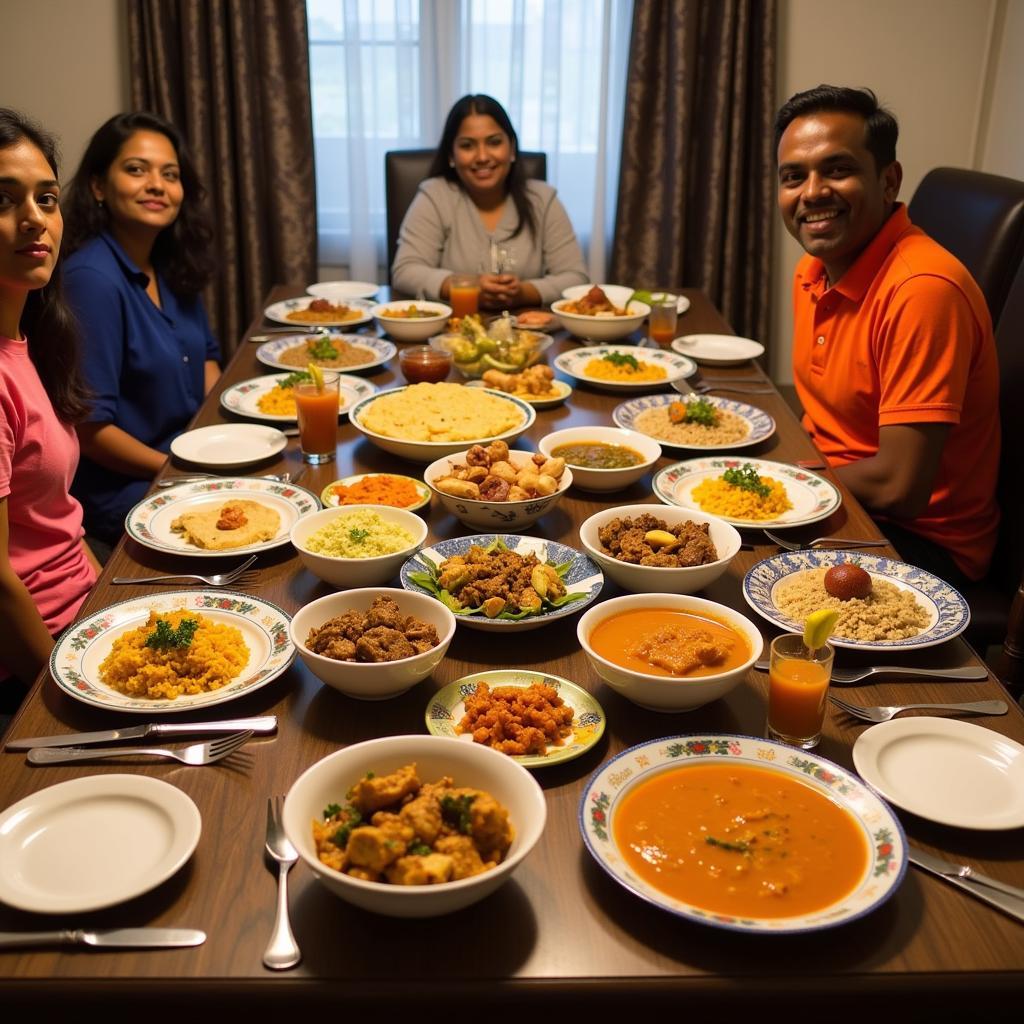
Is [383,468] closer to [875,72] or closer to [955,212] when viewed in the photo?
[955,212]

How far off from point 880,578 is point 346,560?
2.89 ft

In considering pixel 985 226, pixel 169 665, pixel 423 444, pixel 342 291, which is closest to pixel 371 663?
pixel 169 665

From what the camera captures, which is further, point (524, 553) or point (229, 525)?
point (229, 525)

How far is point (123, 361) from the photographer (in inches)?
110

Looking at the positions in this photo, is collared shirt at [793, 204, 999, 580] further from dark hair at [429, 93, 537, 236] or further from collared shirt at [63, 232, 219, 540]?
collared shirt at [63, 232, 219, 540]

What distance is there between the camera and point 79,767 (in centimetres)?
124

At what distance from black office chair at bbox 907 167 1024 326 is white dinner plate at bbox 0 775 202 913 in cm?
249

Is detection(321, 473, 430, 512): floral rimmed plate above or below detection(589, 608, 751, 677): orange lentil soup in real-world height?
below

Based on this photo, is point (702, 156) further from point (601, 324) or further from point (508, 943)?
point (508, 943)

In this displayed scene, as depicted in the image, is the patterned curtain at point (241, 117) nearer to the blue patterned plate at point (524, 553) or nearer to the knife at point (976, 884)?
the blue patterned plate at point (524, 553)

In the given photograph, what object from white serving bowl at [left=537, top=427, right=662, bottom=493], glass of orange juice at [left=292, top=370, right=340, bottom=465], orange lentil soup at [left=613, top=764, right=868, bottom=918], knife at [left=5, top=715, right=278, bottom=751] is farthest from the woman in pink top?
orange lentil soup at [left=613, top=764, right=868, bottom=918]

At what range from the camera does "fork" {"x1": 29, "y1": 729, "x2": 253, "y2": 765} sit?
48.7 inches

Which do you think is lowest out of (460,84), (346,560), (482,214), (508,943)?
(508,943)

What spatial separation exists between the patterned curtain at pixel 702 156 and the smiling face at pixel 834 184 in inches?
93.4
